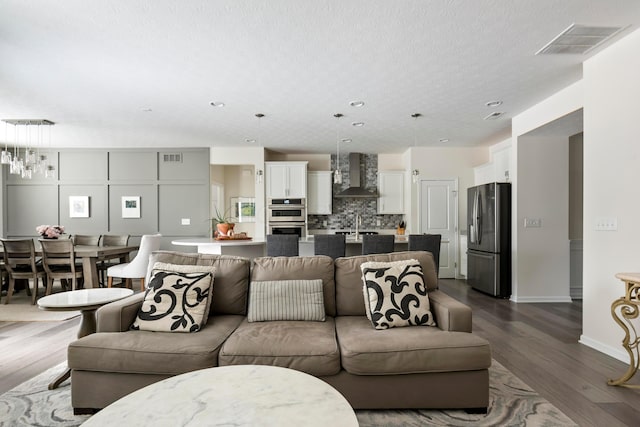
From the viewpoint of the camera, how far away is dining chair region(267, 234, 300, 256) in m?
4.59

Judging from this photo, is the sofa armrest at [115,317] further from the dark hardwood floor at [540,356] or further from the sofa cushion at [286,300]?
the dark hardwood floor at [540,356]

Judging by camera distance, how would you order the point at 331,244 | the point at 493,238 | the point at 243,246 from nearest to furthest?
the point at 331,244
the point at 243,246
the point at 493,238

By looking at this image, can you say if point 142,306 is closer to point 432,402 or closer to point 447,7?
point 432,402

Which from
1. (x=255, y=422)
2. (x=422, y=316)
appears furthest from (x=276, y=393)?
(x=422, y=316)

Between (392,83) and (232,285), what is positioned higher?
(392,83)

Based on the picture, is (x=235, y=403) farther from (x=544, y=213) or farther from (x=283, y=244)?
(x=544, y=213)

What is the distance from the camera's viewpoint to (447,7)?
2393 mm

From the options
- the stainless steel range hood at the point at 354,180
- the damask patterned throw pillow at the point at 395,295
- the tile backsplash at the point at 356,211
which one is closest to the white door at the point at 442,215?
the tile backsplash at the point at 356,211

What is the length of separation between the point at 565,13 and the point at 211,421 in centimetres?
325

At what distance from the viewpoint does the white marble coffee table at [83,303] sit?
2336mm

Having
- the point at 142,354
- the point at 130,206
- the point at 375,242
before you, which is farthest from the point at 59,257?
the point at 375,242

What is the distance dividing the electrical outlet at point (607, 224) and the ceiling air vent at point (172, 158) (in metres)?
6.64

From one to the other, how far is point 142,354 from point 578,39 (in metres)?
3.89

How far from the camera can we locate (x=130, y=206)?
7.04 metres
